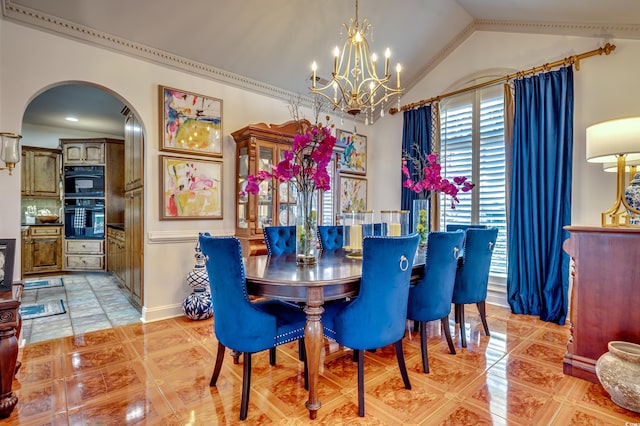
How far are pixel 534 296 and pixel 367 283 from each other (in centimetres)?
278

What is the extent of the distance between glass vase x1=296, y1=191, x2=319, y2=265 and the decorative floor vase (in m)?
1.86

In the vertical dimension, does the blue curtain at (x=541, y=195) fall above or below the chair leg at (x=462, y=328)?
above

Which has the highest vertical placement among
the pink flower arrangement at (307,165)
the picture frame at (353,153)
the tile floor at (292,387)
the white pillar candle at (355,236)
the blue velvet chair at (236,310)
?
the picture frame at (353,153)

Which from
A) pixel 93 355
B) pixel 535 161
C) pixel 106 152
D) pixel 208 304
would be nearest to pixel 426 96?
pixel 535 161

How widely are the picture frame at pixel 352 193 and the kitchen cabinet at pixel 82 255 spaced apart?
453 centimetres

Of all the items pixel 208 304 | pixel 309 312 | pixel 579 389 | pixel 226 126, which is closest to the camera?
pixel 309 312

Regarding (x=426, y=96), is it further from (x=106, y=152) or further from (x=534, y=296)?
(x=106, y=152)

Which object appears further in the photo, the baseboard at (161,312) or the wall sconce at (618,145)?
the baseboard at (161,312)

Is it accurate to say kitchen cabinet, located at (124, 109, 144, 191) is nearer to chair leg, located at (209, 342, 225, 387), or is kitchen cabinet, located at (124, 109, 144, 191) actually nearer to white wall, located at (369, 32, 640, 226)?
chair leg, located at (209, 342, 225, 387)

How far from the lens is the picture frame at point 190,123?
3414mm

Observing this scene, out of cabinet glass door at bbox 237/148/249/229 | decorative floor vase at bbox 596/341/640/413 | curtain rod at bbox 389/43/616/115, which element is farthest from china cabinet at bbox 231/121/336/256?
decorative floor vase at bbox 596/341/640/413

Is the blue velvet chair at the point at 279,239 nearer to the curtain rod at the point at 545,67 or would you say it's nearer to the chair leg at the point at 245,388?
the chair leg at the point at 245,388

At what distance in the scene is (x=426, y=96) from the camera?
15.7 feet

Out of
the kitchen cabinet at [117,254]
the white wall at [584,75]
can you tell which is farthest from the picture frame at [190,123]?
the white wall at [584,75]
